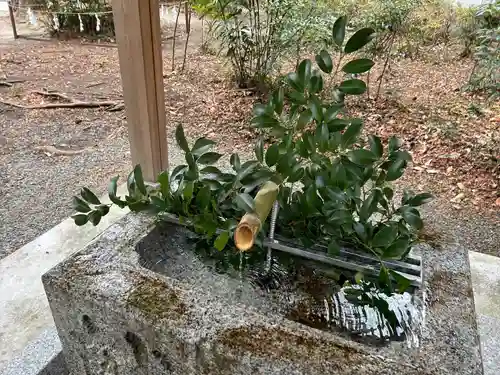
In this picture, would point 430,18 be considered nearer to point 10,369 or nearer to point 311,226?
point 311,226

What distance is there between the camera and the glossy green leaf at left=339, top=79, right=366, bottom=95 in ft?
3.07

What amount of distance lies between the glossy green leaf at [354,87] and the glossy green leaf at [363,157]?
130 mm

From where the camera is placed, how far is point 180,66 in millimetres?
4594

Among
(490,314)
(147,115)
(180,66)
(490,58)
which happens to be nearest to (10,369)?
(147,115)

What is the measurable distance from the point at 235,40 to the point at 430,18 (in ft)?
5.84

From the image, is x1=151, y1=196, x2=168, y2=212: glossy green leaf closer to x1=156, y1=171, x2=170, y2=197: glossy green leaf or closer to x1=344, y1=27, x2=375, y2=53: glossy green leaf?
x1=156, y1=171, x2=170, y2=197: glossy green leaf

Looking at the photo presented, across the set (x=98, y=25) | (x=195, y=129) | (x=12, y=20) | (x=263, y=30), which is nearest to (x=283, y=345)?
(x=195, y=129)

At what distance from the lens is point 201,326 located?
0.80 metres

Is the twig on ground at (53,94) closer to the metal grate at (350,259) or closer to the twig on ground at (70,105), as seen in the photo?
the twig on ground at (70,105)

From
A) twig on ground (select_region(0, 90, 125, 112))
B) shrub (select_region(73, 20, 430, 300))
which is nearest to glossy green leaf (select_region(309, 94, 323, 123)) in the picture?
shrub (select_region(73, 20, 430, 300))

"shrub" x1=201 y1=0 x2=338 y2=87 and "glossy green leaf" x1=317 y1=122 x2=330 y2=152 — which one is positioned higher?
"glossy green leaf" x1=317 y1=122 x2=330 y2=152

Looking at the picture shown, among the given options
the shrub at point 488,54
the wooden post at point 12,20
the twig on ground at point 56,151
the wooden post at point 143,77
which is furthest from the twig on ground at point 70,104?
the shrub at point 488,54

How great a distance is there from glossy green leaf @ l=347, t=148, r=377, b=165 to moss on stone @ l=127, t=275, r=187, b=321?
465mm

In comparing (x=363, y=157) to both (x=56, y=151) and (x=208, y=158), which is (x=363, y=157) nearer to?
(x=208, y=158)
